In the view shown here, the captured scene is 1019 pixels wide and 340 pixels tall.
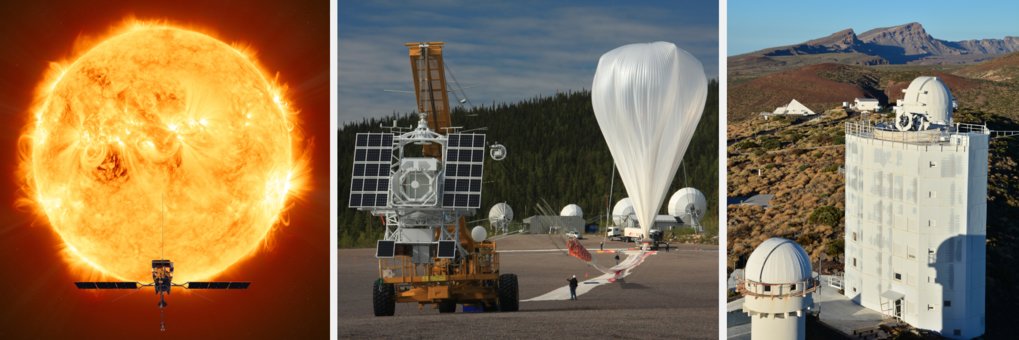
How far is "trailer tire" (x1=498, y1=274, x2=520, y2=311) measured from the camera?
24.6 m

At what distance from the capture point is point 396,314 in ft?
82.7

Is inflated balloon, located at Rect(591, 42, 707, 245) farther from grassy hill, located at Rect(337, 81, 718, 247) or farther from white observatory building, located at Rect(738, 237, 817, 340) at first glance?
white observatory building, located at Rect(738, 237, 817, 340)

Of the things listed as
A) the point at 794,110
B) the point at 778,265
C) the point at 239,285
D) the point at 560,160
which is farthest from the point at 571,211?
the point at 794,110

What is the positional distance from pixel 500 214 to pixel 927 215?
1122cm

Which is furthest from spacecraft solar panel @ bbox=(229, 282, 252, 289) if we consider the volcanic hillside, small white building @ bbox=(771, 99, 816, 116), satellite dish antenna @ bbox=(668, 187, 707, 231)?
small white building @ bbox=(771, 99, 816, 116)

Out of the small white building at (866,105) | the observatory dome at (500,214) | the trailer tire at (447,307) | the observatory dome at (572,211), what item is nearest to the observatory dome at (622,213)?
the observatory dome at (572,211)

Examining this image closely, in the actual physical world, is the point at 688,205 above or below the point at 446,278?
above

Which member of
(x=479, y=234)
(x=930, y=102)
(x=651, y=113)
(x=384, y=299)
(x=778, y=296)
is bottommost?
(x=384, y=299)

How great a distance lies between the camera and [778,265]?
22984 millimetres

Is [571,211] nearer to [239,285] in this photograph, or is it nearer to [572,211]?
[572,211]

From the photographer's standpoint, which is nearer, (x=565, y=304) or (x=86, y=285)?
(x=86, y=285)

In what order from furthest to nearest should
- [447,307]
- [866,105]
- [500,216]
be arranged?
[866,105] < [500,216] < [447,307]

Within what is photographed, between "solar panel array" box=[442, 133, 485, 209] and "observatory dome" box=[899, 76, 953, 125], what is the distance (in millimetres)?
11296

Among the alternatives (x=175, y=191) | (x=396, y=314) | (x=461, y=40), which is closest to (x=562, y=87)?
(x=461, y=40)
